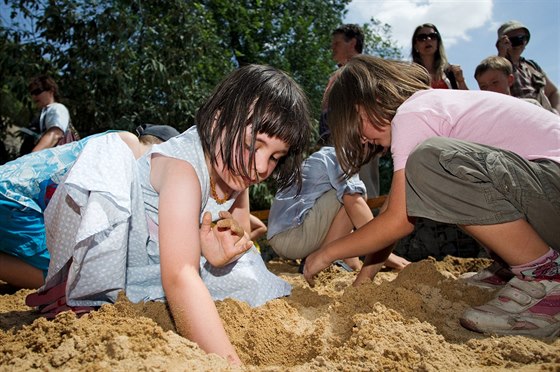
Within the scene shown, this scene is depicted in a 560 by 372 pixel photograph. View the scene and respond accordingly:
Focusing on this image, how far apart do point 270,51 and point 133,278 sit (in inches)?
426

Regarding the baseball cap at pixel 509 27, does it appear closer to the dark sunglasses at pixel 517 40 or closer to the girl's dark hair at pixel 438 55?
the dark sunglasses at pixel 517 40

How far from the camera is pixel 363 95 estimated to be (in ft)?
6.57

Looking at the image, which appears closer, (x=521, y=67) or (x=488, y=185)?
(x=488, y=185)

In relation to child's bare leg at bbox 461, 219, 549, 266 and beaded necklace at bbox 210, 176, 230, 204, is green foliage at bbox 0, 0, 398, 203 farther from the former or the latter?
child's bare leg at bbox 461, 219, 549, 266

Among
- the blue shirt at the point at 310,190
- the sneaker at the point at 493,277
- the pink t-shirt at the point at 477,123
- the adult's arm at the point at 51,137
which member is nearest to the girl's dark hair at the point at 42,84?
the adult's arm at the point at 51,137

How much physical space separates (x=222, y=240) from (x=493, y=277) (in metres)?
1.27

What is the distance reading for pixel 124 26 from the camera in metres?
5.40

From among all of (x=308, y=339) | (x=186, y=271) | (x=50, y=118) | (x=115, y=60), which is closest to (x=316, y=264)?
(x=308, y=339)

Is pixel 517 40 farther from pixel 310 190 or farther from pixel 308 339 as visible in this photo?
pixel 308 339

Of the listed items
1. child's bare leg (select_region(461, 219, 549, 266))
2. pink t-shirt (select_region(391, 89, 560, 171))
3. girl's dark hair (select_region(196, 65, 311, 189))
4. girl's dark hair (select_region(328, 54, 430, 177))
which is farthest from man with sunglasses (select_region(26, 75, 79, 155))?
child's bare leg (select_region(461, 219, 549, 266))

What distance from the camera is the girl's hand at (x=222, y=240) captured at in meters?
1.77

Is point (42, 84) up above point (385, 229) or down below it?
above

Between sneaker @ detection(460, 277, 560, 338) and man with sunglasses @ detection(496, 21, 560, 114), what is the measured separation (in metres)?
2.70

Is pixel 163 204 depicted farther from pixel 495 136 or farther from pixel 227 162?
pixel 495 136
